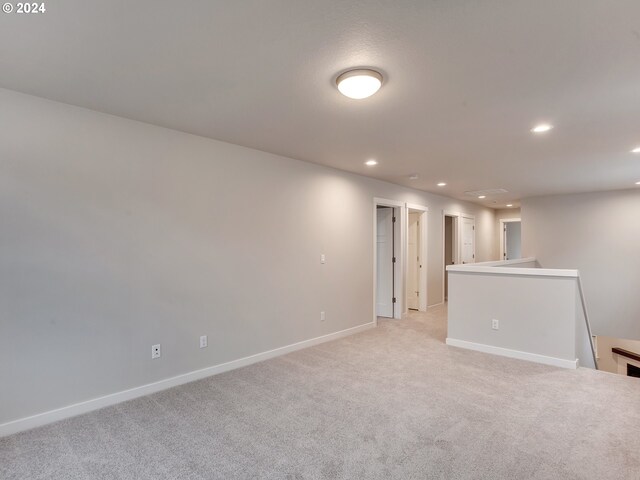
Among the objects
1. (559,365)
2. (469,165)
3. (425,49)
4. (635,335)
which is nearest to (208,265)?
(425,49)

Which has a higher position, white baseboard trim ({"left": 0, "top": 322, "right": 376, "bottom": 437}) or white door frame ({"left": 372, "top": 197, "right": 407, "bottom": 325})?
white door frame ({"left": 372, "top": 197, "right": 407, "bottom": 325})

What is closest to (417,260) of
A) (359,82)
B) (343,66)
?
(359,82)

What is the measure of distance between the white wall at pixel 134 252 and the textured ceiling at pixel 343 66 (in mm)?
310

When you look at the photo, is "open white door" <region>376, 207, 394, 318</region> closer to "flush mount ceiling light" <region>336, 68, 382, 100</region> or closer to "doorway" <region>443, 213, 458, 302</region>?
"doorway" <region>443, 213, 458, 302</region>

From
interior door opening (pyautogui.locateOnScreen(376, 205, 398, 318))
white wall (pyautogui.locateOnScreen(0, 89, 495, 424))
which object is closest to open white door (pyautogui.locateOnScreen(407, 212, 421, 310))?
interior door opening (pyautogui.locateOnScreen(376, 205, 398, 318))

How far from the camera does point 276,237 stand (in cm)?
404

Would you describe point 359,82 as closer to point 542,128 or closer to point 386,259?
point 542,128

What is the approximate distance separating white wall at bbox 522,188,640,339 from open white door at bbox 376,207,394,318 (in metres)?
3.61

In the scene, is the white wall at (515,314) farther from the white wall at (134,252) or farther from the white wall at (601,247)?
the white wall at (601,247)

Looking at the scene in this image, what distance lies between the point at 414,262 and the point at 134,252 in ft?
17.3

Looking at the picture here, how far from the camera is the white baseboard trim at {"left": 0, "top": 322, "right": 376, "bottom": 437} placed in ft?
7.88

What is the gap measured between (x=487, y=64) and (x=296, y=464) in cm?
262

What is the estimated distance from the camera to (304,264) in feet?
14.3

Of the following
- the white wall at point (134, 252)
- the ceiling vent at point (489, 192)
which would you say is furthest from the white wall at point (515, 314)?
the ceiling vent at point (489, 192)
